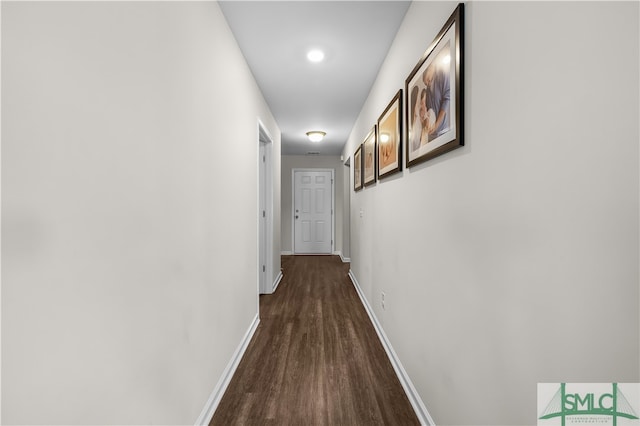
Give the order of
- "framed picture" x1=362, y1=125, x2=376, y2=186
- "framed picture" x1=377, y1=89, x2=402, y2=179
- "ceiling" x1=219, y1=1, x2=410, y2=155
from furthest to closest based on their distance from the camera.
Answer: "framed picture" x1=362, y1=125, x2=376, y2=186 < "framed picture" x1=377, y1=89, x2=402, y2=179 < "ceiling" x1=219, y1=1, x2=410, y2=155

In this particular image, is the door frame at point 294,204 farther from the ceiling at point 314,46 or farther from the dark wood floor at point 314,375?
the dark wood floor at point 314,375

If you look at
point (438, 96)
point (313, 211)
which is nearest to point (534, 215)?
point (438, 96)

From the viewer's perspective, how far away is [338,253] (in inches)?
290

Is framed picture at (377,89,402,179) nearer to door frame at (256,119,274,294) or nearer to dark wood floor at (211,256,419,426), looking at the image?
dark wood floor at (211,256,419,426)

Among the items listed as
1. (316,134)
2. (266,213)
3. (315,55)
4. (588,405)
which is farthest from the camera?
(316,134)

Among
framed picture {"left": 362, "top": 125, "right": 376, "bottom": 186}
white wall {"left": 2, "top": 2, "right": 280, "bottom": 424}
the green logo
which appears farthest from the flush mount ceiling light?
the green logo

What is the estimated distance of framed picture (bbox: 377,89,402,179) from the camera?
2094 millimetres

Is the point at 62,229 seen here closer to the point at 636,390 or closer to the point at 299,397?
the point at 636,390

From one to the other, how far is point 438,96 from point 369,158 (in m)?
1.84

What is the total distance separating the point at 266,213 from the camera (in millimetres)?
3943

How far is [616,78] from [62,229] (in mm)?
1273

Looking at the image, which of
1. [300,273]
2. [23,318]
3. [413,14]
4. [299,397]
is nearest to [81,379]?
[23,318]

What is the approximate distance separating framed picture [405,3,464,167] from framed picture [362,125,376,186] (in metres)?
1.12

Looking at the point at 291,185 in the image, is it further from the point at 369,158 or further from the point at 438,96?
the point at 438,96
